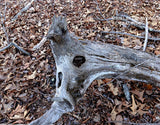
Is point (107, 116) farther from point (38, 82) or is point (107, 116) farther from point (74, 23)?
point (74, 23)

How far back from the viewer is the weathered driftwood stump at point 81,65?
1716 millimetres

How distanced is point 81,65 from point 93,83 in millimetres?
1024

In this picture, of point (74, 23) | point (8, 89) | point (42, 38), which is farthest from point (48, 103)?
point (74, 23)

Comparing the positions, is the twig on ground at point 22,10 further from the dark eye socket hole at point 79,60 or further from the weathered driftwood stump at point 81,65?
the dark eye socket hole at point 79,60

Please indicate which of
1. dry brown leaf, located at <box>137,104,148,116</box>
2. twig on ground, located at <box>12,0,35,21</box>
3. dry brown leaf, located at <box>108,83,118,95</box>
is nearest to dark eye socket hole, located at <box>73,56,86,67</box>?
dry brown leaf, located at <box>108,83,118,95</box>

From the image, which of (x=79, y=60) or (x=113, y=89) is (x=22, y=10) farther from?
(x=113, y=89)

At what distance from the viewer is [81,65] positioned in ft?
6.10

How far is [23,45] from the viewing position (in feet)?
12.3

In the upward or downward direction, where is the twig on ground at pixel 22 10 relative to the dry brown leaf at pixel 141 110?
upward

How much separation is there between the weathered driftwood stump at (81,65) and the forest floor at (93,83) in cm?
64

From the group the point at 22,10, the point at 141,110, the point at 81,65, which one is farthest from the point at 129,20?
the point at 22,10

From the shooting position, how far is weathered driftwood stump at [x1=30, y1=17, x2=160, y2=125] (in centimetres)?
172

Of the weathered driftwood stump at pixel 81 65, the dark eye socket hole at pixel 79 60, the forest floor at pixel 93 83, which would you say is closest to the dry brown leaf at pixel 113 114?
the forest floor at pixel 93 83

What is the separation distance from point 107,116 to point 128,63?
109 centimetres
